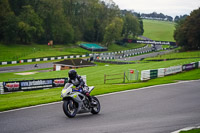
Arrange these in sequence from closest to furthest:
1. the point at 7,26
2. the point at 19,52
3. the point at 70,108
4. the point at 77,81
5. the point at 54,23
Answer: the point at 70,108, the point at 77,81, the point at 19,52, the point at 7,26, the point at 54,23

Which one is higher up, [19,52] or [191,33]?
[191,33]

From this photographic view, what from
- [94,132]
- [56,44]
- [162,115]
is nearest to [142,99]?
[162,115]

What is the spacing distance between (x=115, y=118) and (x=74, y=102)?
→ 1.86 metres

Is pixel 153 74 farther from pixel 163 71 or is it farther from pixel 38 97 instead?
pixel 38 97

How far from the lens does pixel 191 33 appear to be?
270 ft

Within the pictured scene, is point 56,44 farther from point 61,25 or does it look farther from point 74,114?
point 74,114

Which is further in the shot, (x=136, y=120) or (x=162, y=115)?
(x=162, y=115)

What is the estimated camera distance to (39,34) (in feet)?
293

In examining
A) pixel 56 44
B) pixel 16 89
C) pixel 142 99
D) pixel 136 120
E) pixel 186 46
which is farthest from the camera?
pixel 56 44

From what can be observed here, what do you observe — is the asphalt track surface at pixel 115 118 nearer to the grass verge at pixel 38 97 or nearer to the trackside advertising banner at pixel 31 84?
the grass verge at pixel 38 97

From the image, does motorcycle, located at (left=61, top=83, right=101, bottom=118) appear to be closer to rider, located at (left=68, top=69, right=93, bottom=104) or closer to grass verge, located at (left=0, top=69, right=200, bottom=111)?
rider, located at (left=68, top=69, right=93, bottom=104)

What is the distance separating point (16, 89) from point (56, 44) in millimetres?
72180

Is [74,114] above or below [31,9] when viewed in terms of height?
below

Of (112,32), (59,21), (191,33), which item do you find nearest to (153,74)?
(191,33)
